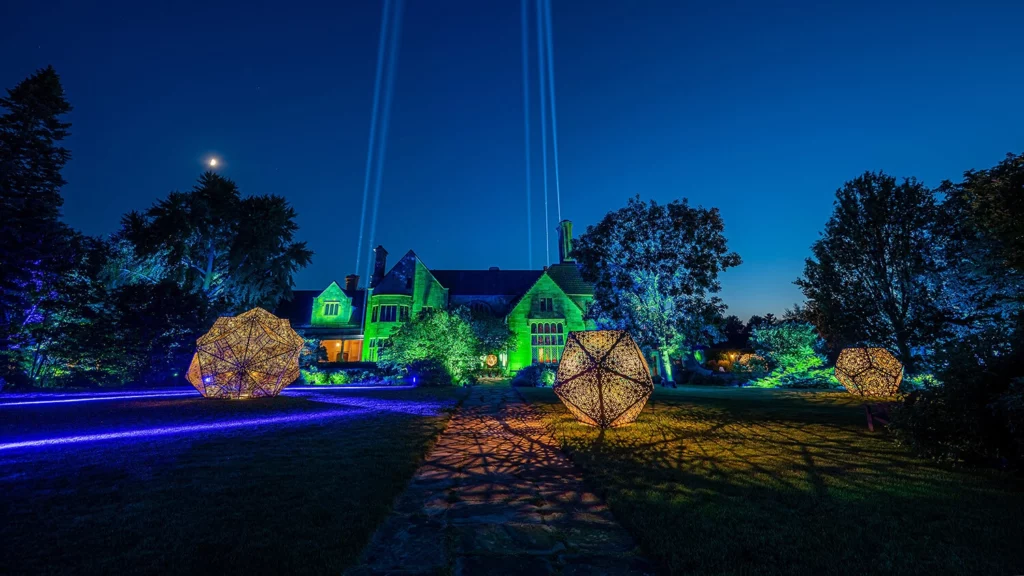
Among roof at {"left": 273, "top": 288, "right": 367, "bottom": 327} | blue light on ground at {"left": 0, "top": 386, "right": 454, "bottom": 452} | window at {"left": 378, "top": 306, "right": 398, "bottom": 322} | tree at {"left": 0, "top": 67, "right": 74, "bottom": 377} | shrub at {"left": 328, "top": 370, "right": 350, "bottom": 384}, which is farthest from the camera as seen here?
roof at {"left": 273, "top": 288, "right": 367, "bottom": 327}

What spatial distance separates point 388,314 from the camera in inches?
1331

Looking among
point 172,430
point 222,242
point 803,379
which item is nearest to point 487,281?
point 222,242

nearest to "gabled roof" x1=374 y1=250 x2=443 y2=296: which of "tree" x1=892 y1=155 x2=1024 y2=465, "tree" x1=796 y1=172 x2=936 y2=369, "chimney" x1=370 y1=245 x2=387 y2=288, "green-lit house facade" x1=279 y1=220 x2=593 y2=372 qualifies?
"green-lit house facade" x1=279 y1=220 x2=593 y2=372

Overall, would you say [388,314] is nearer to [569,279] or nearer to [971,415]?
[569,279]

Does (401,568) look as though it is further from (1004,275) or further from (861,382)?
(1004,275)

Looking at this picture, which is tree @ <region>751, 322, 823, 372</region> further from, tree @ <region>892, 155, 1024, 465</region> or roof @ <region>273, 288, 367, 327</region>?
roof @ <region>273, 288, 367, 327</region>

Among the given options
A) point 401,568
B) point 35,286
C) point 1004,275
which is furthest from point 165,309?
point 1004,275

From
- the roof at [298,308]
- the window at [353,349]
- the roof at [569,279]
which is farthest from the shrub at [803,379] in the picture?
the roof at [298,308]

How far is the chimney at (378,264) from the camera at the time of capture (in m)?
38.8

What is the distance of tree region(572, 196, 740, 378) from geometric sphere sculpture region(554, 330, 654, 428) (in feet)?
48.9

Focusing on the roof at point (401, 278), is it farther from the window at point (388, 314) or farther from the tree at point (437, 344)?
the tree at point (437, 344)

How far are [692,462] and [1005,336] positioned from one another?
5220mm

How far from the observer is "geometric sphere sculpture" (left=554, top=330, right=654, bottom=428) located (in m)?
8.73

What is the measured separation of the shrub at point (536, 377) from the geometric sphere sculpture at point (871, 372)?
14865mm
